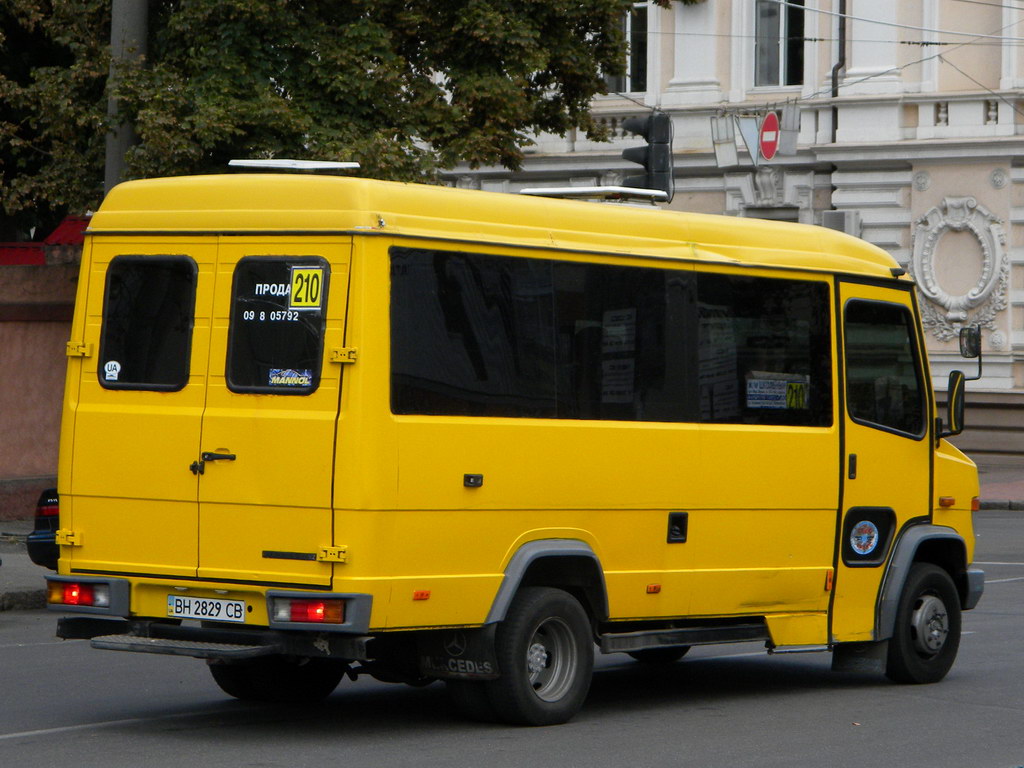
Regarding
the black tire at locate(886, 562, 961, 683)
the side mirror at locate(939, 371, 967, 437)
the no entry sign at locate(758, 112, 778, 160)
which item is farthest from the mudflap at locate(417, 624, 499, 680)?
the no entry sign at locate(758, 112, 778, 160)

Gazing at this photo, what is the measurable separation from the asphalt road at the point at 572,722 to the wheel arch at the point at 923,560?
0.46 meters

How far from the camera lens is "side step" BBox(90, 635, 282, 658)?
820 cm

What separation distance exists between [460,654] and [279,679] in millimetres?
1481

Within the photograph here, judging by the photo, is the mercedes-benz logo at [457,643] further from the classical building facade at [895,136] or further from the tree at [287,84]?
the classical building facade at [895,136]

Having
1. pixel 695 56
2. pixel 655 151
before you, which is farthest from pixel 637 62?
pixel 655 151

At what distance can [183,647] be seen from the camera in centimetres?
834

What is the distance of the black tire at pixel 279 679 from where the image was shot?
962 centimetres

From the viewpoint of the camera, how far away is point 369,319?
8188 mm

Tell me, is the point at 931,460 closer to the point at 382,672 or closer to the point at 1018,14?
the point at 382,672

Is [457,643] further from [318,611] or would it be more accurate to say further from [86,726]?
[86,726]

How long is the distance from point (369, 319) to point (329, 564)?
111cm

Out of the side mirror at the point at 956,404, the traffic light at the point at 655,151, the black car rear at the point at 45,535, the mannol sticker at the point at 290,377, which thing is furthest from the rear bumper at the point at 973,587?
the traffic light at the point at 655,151

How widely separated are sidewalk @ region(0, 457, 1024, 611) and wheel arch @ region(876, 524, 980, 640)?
24.2ft

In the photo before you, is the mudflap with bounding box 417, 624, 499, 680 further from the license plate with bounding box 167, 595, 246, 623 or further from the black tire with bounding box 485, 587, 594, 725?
the license plate with bounding box 167, 595, 246, 623
